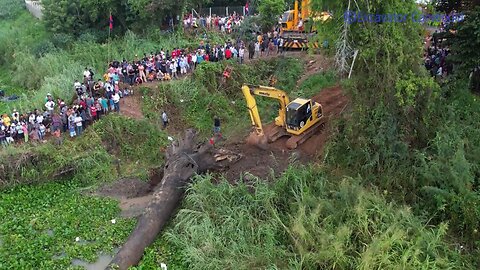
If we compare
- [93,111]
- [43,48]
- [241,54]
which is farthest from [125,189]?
[43,48]

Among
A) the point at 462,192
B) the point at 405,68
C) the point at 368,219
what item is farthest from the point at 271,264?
the point at 405,68

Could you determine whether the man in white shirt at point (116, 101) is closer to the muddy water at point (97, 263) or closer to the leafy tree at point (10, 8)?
the muddy water at point (97, 263)

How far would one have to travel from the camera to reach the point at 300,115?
1975cm

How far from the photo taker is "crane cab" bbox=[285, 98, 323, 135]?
771 inches

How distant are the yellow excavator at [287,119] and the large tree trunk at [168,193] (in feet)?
7.08

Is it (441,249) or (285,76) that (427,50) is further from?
(441,249)

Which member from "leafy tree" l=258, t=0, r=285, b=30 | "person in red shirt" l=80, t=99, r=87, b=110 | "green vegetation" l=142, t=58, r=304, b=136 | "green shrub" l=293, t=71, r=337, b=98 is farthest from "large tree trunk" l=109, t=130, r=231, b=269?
"leafy tree" l=258, t=0, r=285, b=30

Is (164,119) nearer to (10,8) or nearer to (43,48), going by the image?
(43,48)

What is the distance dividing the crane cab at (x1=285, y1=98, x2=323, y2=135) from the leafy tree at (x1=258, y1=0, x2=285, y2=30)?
1219 cm

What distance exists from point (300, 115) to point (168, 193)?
6171mm

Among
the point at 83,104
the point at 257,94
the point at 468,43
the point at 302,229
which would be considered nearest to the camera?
the point at 302,229

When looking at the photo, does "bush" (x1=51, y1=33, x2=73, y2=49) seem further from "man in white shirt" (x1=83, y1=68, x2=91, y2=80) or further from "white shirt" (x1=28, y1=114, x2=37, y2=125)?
"white shirt" (x1=28, y1=114, x2=37, y2=125)

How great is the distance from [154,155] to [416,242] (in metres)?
11.5

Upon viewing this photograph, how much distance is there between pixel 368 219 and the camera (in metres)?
13.8
